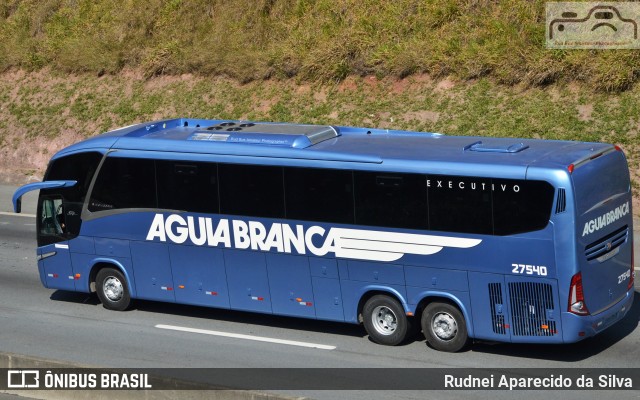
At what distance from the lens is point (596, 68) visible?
2519 cm

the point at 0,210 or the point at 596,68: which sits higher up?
the point at 596,68

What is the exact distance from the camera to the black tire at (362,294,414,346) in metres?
14.4

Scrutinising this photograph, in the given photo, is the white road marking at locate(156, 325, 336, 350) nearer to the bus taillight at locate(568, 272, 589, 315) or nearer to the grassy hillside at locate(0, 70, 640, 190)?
the bus taillight at locate(568, 272, 589, 315)

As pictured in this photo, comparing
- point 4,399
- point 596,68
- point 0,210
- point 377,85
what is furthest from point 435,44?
point 4,399

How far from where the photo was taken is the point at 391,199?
46.4ft

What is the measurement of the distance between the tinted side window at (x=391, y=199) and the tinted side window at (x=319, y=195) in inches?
6.8

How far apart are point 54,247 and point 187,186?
10.4ft

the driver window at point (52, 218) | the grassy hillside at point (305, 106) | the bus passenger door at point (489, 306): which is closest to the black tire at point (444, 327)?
the bus passenger door at point (489, 306)

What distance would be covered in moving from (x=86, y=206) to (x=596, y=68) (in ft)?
46.1

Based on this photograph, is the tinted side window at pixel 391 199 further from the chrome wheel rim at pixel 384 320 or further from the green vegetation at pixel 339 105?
the green vegetation at pixel 339 105

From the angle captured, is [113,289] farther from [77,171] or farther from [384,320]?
[384,320]

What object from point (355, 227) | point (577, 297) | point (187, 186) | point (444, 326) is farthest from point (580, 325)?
point (187, 186)

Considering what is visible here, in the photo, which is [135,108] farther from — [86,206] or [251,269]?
[251,269]

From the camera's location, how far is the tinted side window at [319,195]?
14.5 metres
